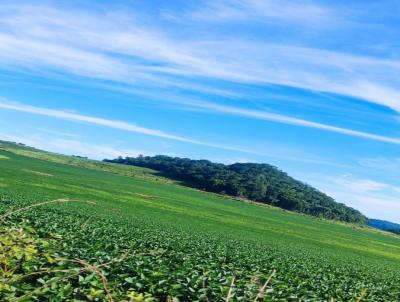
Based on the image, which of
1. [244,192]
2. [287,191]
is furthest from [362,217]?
[244,192]

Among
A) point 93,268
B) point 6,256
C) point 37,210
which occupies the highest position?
point 93,268

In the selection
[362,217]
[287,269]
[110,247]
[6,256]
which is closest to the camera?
[6,256]

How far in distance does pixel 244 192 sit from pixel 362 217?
2194 inches

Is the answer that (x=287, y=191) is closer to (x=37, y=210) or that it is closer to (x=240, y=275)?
(x=37, y=210)

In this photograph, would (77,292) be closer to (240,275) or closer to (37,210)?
(240,275)

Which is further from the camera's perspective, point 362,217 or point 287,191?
point 362,217

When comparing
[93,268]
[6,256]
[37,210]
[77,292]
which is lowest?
[37,210]

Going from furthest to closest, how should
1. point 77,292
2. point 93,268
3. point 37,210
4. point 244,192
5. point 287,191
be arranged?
point 287,191 → point 244,192 → point 37,210 → point 77,292 → point 93,268

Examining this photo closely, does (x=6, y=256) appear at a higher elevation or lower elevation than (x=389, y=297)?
higher

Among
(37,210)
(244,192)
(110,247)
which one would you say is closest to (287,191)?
(244,192)

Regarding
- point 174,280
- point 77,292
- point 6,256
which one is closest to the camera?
point 6,256

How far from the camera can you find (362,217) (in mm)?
177250

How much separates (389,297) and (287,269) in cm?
463

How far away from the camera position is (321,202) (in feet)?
586
